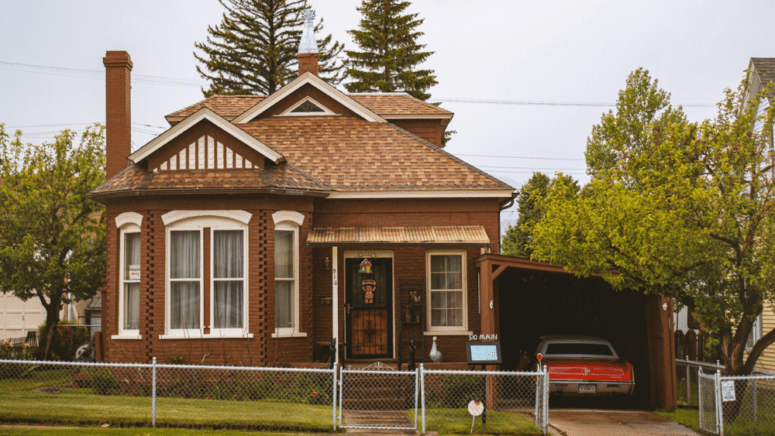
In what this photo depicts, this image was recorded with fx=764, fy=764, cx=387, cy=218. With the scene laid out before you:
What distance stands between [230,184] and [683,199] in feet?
28.1

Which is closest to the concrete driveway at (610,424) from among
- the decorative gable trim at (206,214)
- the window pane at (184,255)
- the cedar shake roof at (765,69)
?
the decorative gable trim at (206,214)

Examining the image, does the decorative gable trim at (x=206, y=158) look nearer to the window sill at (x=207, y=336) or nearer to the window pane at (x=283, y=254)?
the window pane at (x=283, y=254)

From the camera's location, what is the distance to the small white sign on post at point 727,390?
38.7ft

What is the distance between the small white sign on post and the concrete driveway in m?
0.80

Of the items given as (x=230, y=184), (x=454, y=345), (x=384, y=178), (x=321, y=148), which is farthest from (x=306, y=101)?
(x=454, y=345)

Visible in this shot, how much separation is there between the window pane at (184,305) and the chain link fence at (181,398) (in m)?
0.98

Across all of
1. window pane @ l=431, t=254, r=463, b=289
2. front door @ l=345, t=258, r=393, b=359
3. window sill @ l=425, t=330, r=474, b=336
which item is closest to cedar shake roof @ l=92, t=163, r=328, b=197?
front door @ l=345, t=258, r=393, b=359

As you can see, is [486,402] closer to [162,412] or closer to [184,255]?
[162,412]

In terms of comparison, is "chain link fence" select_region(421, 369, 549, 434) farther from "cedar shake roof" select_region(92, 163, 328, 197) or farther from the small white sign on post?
"cedar shake roof" select_region(92, 163, 328, 197)

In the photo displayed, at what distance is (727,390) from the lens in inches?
466

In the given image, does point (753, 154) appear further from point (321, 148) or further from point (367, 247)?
point (321, 148)

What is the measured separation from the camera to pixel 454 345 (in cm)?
1712

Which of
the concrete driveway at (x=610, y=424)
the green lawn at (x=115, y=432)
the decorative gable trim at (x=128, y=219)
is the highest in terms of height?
the decorative gable trim at (x=128, y=219)

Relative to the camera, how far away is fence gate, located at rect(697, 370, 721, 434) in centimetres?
1184
